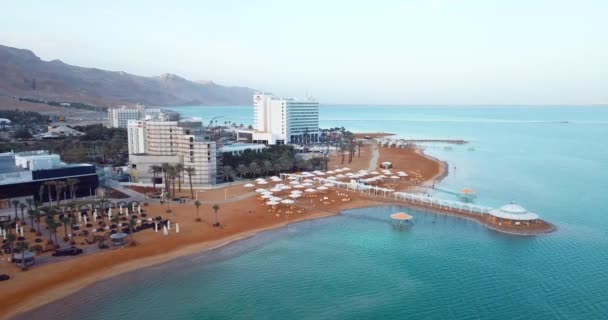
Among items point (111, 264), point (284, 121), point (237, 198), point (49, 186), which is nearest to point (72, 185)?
point (49, 186)

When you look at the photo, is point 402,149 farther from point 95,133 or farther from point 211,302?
point 211,302

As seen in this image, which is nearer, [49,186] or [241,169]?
[49,186]

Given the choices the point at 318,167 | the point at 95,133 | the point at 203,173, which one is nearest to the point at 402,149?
the point at 318,167

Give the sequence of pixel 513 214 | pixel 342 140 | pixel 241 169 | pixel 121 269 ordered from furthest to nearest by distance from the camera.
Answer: pixel 342 140, pixel 241 169, pixel 513 214, pixel 121 269

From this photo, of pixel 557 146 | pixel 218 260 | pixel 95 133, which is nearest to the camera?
pixel 218 260

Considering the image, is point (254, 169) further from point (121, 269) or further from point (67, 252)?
point (121, 269)

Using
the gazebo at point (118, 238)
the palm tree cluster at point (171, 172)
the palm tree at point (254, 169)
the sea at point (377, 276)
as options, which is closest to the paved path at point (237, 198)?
the palm tree cluster at point (171, 172)

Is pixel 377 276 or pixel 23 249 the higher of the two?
pixel 23 249
